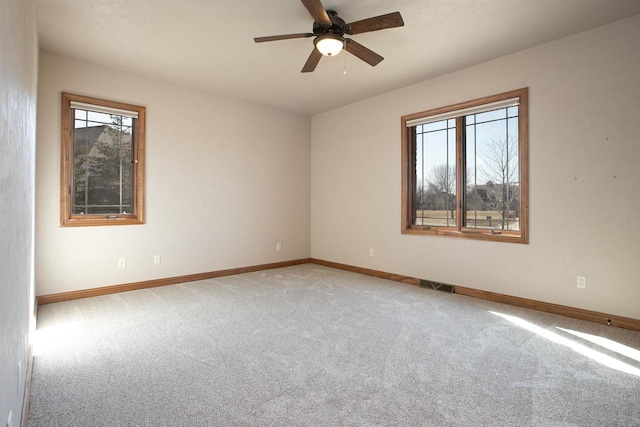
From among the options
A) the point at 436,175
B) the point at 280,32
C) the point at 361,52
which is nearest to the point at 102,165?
the point at 280,32

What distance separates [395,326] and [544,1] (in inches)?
115

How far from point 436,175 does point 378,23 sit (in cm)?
238

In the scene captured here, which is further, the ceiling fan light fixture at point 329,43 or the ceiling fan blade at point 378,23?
the ceiling fan light fixture at point 329,43

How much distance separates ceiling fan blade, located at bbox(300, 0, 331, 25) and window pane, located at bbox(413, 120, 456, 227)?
93.0 inches

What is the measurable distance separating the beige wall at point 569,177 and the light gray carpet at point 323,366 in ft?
1.33

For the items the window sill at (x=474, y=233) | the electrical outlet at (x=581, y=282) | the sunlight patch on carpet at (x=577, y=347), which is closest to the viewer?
the sunlight patch on carpet at (x=577, y=347)

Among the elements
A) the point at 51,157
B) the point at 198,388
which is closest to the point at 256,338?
the point at 198,388

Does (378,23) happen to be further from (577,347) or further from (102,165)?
(102,165)

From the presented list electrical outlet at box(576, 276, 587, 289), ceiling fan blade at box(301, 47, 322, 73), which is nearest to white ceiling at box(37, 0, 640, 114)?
ceiling fan blade at box(301, 47, 322, 73)

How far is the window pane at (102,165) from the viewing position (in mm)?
3883

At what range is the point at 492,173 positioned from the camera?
3910 millimetres

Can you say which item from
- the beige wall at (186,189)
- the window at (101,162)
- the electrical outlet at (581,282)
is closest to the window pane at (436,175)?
the electrical outlet at (581,282)

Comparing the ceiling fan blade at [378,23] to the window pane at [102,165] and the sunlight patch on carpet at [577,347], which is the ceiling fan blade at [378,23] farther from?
the window pane at [102,165]

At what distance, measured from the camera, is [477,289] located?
392cm
